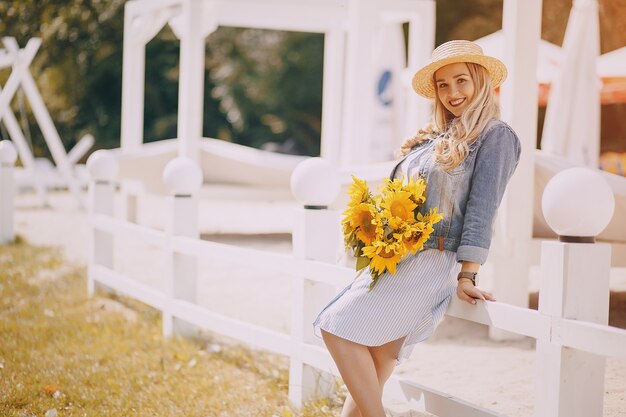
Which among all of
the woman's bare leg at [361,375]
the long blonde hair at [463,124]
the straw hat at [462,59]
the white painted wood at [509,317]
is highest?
the straw hat at [462,59]

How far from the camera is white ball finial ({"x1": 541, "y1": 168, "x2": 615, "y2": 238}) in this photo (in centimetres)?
235

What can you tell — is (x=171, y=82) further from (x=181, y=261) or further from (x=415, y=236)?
(x=415, y=236)

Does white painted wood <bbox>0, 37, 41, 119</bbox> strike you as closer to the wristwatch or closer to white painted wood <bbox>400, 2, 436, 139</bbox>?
white painted wood <bbox>400, 2, 436, 139</bbox>

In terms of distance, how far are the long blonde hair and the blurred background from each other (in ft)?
75.7

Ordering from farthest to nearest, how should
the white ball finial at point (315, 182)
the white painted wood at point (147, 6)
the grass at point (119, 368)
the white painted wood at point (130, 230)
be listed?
the white painted wood at point (147, 6)
the white painted wood at point (130, 230)
the grass at point (119, 368)
the white ball finial at point (315, 182)

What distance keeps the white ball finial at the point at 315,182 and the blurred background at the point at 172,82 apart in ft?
73.1

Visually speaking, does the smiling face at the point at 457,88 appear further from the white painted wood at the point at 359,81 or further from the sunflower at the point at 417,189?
the white painted wood at the point at 359,81

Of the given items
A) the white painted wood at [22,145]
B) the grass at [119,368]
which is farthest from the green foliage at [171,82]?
the grass at [119,368]

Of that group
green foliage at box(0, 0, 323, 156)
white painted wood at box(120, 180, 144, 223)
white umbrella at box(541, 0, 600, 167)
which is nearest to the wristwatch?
white umbrella at box(541, 0, 600, 167)

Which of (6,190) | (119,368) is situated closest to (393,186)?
(119,368)

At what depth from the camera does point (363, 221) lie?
2762 mm

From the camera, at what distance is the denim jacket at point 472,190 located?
2.61m

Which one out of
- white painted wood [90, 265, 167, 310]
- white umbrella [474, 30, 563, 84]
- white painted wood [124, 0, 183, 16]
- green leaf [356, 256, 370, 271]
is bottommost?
white painted wood [90, 265, 167, 310]

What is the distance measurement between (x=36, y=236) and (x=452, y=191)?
8078 millimetres
